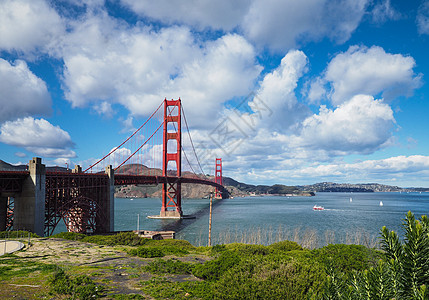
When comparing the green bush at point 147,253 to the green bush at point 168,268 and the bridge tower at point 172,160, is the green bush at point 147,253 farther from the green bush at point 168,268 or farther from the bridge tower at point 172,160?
the bridge tower at point 172,160

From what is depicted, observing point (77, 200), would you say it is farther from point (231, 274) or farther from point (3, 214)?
point (231, 274)

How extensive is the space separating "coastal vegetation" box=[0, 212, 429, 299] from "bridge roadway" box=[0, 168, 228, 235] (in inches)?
422

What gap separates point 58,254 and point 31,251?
7.56 ft

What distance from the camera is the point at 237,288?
30.8 ft

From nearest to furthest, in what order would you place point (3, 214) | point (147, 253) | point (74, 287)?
1. point (74, 287)
2. point (147, 253)
3. point (3, 214)

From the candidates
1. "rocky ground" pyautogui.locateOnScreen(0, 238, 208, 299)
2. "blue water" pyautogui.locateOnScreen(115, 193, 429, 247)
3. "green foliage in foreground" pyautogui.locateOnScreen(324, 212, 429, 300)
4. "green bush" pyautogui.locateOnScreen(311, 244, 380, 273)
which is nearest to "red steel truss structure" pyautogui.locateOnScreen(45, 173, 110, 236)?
"rocky ground" pyautogui.locateOnScreen(0, 238, 208, 299)

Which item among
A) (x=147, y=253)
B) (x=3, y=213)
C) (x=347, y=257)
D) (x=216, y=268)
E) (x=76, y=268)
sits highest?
(x=3, y=213)

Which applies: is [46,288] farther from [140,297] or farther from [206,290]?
[206,290]

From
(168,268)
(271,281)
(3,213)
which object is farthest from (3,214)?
(271,281)

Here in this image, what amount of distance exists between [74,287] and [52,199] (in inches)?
1197

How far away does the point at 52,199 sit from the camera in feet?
121

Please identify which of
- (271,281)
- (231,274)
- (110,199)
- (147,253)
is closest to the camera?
(271,281)

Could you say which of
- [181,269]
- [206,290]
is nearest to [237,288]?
[206,290]

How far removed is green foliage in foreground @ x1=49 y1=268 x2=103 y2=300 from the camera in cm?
1108
